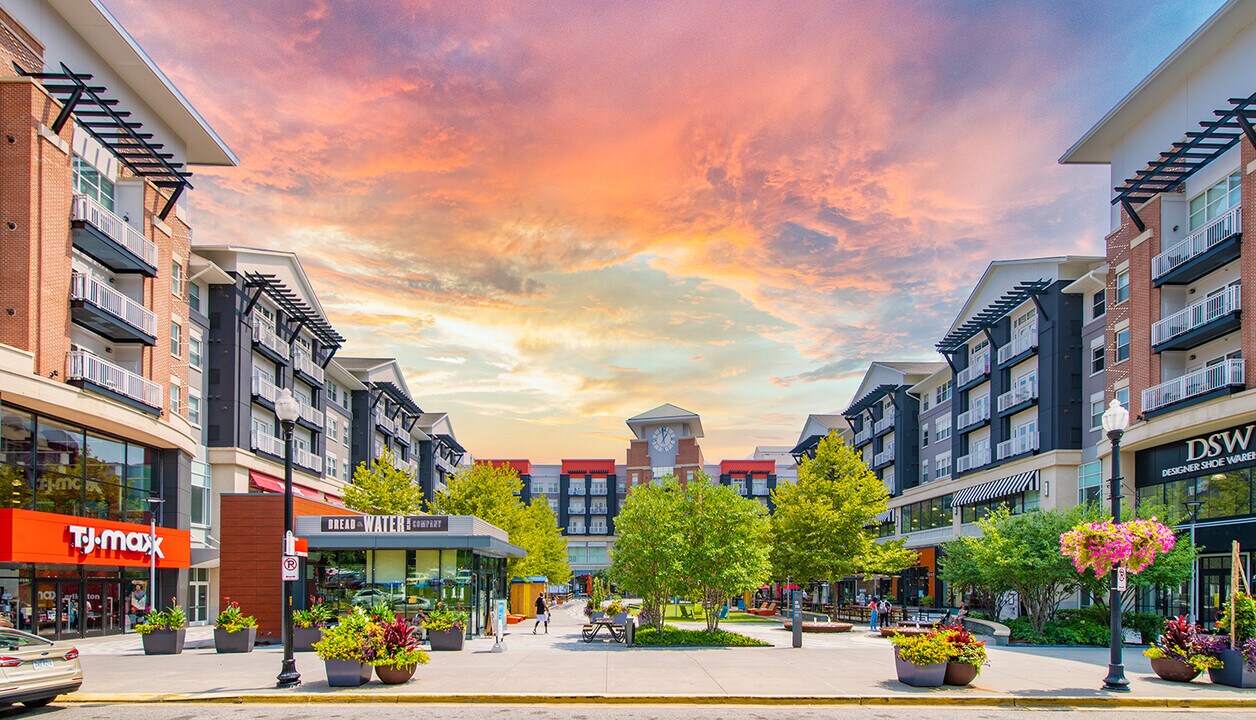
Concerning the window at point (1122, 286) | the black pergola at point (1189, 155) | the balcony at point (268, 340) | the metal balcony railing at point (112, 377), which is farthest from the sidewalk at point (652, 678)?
the balcony at point (268, 340)

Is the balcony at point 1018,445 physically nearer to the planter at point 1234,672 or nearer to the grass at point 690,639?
the grass at point 690,639

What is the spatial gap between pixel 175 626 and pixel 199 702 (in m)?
11.9

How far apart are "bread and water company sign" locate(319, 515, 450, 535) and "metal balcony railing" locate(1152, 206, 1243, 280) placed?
93.8 ft

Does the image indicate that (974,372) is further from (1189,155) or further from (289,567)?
(289,567)

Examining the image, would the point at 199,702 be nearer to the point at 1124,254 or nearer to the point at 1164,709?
the point at 1164,709

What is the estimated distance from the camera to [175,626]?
3020cm

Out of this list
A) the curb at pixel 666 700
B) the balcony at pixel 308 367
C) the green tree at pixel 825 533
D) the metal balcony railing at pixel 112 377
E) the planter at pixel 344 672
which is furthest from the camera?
the balcony at pixel 308 367

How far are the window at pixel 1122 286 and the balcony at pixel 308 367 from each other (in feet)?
142

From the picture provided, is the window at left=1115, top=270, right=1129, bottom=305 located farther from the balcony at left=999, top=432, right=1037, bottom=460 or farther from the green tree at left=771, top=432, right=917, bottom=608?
the green tree at left=771, top=432, right=917, bottom=608

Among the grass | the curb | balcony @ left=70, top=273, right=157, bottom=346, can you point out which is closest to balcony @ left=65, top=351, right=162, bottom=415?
balcony @ left=70, top=273, right=157, bottom=346

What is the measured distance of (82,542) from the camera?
1428 inches

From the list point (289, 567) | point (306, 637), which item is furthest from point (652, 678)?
point (306, 637)

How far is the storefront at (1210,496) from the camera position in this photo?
36844 mm

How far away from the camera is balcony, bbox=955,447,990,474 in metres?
62.5
